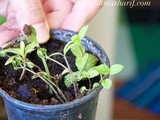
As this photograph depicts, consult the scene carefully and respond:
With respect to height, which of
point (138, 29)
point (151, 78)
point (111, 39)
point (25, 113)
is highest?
point (25, 113)

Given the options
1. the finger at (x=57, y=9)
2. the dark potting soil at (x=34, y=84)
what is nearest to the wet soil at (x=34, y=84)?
the dark potting soil at (x=34, y=84)

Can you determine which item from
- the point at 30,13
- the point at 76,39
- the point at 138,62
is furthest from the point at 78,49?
the point at 138,62

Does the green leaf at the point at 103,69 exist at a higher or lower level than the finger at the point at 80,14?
higher

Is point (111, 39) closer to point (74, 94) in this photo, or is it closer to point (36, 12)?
point (36, 12)

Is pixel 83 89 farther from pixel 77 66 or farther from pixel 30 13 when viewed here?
pixel 30 13

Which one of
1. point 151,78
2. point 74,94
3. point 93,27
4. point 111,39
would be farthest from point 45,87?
point 151,78

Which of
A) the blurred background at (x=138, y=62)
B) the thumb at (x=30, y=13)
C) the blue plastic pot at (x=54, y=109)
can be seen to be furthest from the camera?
the blurred background at (x=138, y=62)

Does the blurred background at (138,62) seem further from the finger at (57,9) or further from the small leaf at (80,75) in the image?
the small leaf at (80,75)
